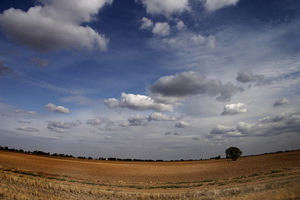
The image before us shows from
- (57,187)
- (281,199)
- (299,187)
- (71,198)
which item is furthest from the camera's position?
(57,187)

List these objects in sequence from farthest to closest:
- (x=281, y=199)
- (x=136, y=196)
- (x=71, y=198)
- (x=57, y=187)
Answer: (x=57, y=187), (x=136, y=196), (x=71, y=198), (x=281, y=199)

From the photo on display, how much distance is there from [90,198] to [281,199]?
49.7ft

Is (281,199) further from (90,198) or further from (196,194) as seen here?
(90,198)

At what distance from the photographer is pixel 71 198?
17.4m

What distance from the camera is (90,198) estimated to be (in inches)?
723

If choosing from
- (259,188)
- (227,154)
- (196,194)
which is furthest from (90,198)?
(227,154)

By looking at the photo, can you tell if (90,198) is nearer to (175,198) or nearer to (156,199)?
(156,199)

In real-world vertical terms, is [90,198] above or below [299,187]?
below

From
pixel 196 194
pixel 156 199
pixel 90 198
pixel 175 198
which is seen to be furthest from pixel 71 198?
pixel 196 194

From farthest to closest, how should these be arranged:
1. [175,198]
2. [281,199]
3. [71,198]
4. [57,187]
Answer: [57,187] < [175,198] < [71,198] < [281,199]

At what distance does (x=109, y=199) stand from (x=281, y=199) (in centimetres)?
1362

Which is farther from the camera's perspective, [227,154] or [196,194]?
[227,154]

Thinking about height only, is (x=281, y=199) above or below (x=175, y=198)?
above

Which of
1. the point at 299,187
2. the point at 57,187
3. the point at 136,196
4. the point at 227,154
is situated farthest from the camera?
the point at 227,154
